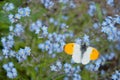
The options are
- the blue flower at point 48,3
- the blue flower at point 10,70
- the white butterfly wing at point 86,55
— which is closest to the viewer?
the white butterfly wing at point 86,55

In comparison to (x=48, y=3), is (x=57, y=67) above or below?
below

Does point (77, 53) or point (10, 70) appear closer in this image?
point (77, 53)

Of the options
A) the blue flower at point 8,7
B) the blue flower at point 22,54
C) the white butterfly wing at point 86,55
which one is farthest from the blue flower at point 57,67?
the blue flower at point 8,7

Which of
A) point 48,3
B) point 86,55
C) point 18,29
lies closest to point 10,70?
point 18,29

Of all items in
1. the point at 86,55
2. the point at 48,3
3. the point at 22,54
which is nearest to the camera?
the point at 86,55

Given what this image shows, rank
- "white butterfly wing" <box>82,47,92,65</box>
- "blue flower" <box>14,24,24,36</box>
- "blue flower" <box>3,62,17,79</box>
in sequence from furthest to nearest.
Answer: "blue flower" <box>14,24,24,36</box>
"blue flower" <box>3,62,17,79</box>
"white butterfly wing" <box>82,47,92,65</box>

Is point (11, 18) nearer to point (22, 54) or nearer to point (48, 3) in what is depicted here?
point (22, 54)

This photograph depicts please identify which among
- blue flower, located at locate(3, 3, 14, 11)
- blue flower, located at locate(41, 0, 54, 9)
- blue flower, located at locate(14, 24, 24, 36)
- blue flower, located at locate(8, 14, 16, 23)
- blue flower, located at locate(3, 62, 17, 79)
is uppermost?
blue flower, located at locate(41, 0, 54, 9)

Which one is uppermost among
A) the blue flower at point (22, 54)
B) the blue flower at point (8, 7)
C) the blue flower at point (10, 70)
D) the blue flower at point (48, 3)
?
the blue flower at point (48, 3)

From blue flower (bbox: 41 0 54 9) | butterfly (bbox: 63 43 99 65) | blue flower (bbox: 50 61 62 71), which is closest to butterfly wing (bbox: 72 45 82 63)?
butterfly (bbox: 63 43 99 65)

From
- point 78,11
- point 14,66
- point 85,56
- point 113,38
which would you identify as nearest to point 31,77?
point 14,66

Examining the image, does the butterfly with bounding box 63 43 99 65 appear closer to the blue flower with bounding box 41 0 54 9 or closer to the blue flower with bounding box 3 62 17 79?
the blue flower with bounding box 3 62 17 79

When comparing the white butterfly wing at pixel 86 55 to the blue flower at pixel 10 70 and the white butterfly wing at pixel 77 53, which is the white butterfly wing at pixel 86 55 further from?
the blue flower at pixel 10 70

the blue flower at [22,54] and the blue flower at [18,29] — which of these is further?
the blue flower at [18,29]
